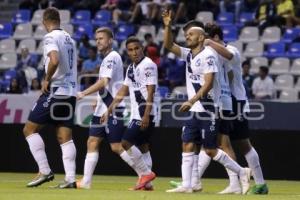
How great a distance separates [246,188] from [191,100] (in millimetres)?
1630

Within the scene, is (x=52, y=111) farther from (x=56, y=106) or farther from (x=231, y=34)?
(x=231, y=34)

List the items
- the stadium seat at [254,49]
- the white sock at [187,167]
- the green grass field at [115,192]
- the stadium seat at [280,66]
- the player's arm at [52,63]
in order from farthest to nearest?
the stadium seat at [254,49]
the stadium seat at [280,66]
the player's arm at [52,63]
the white sock at [187,167]
the green grass field at [115,192]

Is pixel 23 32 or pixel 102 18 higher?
pixel 102 18

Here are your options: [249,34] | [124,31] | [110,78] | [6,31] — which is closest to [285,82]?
[249,34]

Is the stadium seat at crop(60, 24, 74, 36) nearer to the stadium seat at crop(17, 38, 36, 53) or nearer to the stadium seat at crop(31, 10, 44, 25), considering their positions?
the stadium seat at crop(17, 38, 36, 53)

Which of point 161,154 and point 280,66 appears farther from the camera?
point 280,66

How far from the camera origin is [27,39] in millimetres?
28234

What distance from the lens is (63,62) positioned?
1491cm

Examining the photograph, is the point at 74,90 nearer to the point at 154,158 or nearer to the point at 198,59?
the point at 198,59

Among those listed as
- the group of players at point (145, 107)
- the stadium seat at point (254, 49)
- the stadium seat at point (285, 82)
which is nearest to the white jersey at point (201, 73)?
the group of players at point (145, 107)

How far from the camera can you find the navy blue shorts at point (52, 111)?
48.5ft

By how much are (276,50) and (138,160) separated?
36.1ft

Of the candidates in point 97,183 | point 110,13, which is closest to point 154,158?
point 97,183

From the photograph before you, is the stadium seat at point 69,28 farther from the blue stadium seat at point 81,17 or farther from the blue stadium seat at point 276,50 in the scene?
the blue stadium seat at point 276,50
